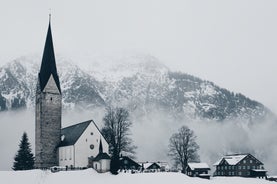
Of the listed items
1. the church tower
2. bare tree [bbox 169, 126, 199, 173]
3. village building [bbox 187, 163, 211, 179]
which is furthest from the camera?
village building [bbox 187, 163, 211, 179]

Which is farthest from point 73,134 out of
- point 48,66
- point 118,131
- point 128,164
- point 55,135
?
point 48,66

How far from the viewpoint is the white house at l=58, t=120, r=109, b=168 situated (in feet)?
244

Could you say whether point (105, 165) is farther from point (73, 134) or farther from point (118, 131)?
point (118, 131)

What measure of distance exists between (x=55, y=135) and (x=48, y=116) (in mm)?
3814

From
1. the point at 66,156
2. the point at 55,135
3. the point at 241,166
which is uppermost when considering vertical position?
the point at 55,135

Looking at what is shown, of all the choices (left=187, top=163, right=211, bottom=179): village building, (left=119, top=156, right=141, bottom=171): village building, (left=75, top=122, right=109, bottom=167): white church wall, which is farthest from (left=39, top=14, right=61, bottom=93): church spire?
(left=187, top=163, right=211, bottom=179): village building

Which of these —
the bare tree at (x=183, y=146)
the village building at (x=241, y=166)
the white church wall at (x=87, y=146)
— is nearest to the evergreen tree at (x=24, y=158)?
the white church wall at (x=87, y=146)

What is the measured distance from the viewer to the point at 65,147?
76.3m

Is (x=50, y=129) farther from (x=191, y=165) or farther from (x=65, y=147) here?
(x=191, y=165)

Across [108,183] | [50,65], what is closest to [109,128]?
[50,65]

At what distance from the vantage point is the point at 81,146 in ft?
246

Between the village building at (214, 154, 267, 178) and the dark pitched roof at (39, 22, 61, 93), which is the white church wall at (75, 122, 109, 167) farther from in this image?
the village building at (214, 154, 267, 178)

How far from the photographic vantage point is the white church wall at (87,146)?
7456 cm

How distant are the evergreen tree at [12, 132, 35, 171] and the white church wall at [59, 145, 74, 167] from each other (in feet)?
31.4
